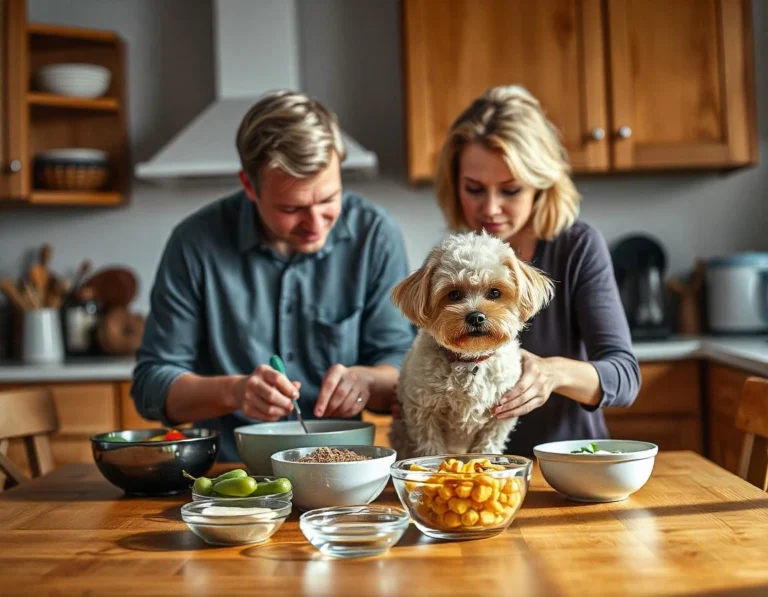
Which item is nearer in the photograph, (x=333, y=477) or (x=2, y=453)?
(x=333, y=477)

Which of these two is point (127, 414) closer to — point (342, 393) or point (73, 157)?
point (73, 157)

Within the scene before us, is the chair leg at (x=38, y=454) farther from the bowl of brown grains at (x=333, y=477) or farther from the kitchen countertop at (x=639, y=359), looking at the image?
the kitchen countertop at (x=639, y=359)

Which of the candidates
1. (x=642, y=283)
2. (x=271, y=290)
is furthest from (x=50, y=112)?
(x=642, y=283)

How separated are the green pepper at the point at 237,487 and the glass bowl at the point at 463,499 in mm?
206

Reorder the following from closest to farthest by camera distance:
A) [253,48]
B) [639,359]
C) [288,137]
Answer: [288,137]
[639,359]
[253,48]

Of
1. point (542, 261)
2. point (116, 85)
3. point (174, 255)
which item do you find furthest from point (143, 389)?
point (116, 85)

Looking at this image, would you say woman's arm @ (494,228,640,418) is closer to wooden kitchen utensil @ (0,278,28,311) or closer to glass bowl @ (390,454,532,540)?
glass bowl @ (390,454,532,540)

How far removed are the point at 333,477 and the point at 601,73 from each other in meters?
2.42

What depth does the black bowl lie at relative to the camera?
144 cm

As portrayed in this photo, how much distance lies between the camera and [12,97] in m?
3.38

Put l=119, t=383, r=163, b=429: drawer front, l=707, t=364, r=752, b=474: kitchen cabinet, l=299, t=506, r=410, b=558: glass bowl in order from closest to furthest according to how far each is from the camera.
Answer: l=299, t=506, r=410, b=558: glass bowl
l=707, t=364, r=752, b=474: kitchen cabinet
l=119, t=383, r=163, b=429: drawer front

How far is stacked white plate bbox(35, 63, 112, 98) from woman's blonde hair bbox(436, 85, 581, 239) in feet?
6.94

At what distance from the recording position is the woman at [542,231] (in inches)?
70.3

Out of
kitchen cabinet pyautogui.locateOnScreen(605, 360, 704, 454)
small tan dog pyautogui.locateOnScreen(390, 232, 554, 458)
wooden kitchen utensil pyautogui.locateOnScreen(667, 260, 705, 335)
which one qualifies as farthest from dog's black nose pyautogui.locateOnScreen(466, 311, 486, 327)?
wooden kitchen utensil pyautogui.locateOnScreen(667, 260, 705, 335)
